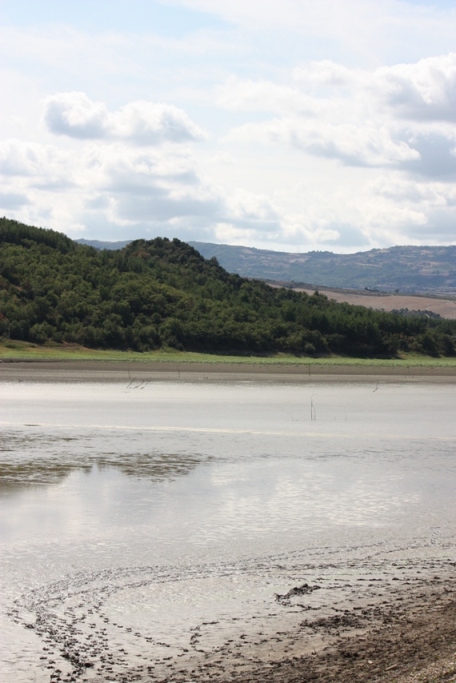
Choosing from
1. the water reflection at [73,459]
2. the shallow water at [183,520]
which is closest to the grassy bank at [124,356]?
the shallow water at [183,520]

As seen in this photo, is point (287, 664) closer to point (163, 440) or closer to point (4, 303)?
point (163, 440)

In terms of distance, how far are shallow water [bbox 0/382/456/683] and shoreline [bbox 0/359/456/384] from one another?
22.8 meters

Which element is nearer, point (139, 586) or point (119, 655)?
point (119, 655)

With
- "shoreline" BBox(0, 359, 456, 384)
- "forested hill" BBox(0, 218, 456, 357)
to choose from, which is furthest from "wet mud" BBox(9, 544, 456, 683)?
"forested hill" BBox(0, 218, 456, 357)

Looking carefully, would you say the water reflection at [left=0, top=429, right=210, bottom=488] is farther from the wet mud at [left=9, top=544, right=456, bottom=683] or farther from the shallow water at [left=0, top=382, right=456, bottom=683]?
the wet mud at [left=9, top=544, right=456, bottom=683]

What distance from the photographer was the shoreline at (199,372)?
5531cm

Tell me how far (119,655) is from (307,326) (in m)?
86.0

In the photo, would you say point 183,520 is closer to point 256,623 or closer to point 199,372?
point 256,623

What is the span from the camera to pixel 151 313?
91.1m

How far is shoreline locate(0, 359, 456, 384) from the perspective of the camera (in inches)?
2178

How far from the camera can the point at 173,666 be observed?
8.70m

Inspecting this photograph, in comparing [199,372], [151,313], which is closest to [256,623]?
[199,372]

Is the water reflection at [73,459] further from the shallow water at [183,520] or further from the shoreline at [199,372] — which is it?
the shoreline at [199,372]

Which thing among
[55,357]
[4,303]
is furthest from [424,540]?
[4,303]
